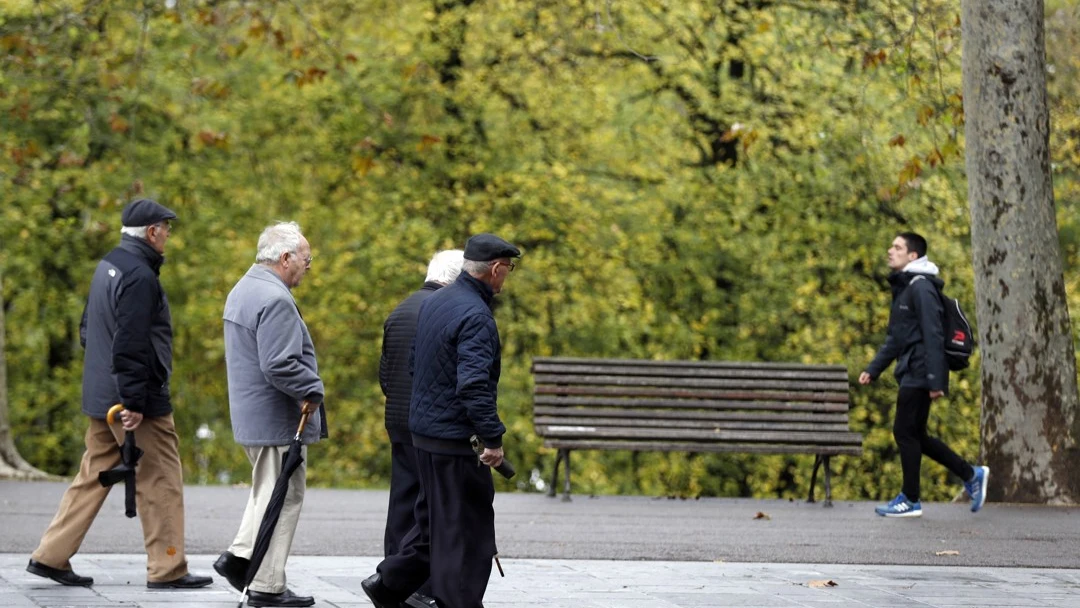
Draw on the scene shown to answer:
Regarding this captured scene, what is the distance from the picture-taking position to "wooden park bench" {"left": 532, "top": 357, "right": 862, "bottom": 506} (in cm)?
1273

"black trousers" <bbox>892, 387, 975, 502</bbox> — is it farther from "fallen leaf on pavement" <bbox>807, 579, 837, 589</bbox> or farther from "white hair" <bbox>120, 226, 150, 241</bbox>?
"white hair" <bbox>120, 226, 150, 241</bbox>

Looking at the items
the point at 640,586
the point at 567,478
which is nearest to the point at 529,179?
the point at 567,478

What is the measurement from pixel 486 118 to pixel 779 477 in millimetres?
6265

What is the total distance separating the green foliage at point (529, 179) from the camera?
61.2ft

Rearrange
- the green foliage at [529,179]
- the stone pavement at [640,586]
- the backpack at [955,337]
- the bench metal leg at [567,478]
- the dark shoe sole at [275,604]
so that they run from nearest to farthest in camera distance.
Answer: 1. the dark shoe sole at [275,604]
2. the stone pavement at [640,586]
3. the backpack at [955,337]
4. the bench metal leg at [567,478]
5. the green foliage at [529,179]

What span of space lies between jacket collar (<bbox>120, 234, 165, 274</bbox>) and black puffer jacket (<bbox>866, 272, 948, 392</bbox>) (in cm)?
566

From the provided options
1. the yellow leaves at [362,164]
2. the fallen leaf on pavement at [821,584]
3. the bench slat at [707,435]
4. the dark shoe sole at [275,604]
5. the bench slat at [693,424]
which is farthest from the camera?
the yellow leaves at [362,164]

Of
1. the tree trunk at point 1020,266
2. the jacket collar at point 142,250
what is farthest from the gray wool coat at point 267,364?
the tree trunk at point 1020,266

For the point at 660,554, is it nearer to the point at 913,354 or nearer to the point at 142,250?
the point at 913,354

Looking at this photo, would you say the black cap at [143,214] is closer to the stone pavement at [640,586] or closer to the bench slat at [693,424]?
the stone pavement at [640,586]

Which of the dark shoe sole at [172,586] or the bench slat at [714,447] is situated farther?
the bench slat at [714,447]

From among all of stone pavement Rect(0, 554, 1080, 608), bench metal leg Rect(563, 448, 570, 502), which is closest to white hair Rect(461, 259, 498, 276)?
stone pavement Rect(0, 554, 1080, 608)

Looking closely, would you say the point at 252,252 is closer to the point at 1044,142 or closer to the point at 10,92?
the point at 10,92

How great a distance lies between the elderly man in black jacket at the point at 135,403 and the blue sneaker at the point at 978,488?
20.7 feet
